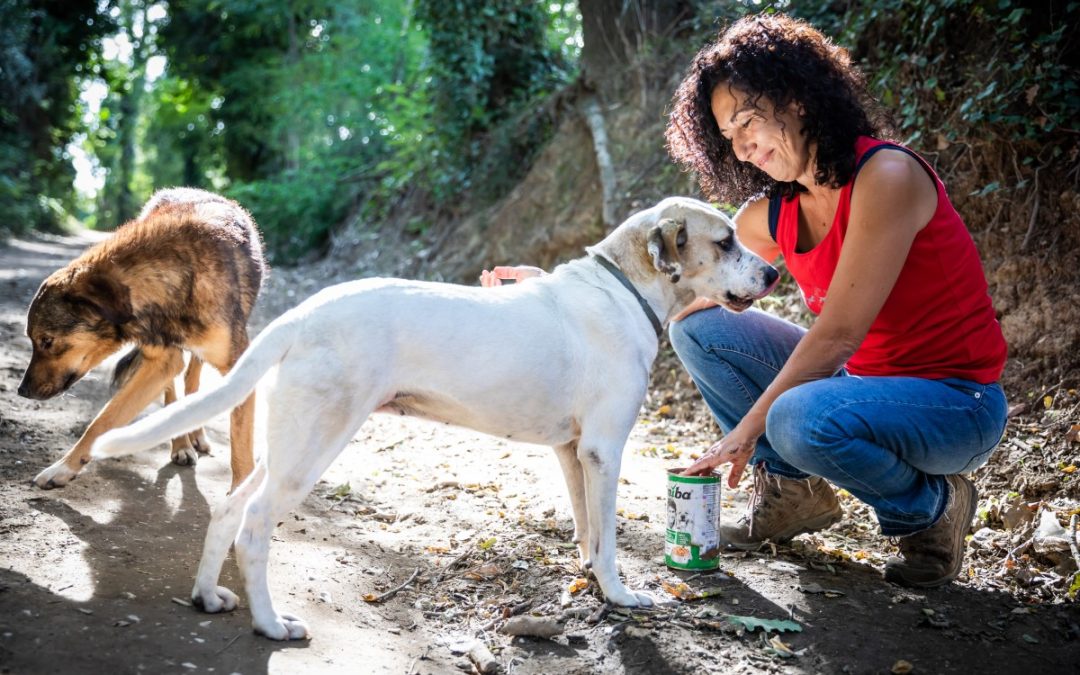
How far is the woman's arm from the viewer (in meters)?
3.00

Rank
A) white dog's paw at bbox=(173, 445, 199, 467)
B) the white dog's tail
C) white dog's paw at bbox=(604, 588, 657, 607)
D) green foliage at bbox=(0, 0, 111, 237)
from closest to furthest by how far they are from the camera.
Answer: the white dog's tail, white dog's paw at bbox=(604, 588, 657, 607), white dog's paw at bbox=(173, 445, 199, 467), green foliage at bbox=(0, 0, 111, 237)

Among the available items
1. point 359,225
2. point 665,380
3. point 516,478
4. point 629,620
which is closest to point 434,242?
point 359,225

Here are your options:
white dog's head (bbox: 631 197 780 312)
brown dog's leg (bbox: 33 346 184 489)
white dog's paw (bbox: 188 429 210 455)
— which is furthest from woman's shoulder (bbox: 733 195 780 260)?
white dog's paw (bbox: 188 429 210 455)

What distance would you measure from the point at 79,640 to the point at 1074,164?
523 centimetres

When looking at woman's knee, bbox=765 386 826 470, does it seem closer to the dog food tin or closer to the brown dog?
the dog food tin

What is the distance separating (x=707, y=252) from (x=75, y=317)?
113 inches

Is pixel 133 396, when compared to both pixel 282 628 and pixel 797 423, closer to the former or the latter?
pixel 282 628

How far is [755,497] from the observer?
367 cm

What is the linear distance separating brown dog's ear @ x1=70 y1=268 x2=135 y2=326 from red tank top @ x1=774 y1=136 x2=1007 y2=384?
313 cm

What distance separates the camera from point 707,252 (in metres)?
3.47

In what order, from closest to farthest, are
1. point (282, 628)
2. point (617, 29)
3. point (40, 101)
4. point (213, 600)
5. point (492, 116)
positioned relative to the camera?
point (282, 628) < point (213, 600) < point (617, 29) < point (492, 116) < point (40, 101)

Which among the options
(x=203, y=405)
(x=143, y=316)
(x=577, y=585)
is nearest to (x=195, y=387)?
(x=143, y=316)

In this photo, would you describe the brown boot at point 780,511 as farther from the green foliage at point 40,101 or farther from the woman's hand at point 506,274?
the green foliage at point 40,101

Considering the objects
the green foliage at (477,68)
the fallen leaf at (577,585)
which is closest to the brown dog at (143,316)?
the fallen leaf at (577,585)
